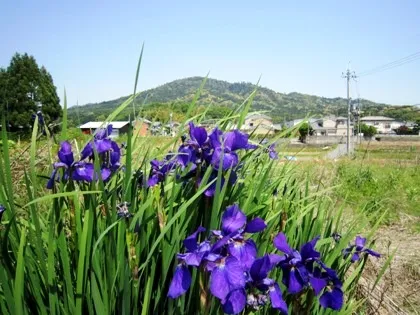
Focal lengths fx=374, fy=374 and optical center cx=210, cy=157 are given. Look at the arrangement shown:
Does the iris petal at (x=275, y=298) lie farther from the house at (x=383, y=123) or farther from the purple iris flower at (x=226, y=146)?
the house at (x=383, y=123)

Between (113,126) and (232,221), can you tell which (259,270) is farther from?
(113,126)

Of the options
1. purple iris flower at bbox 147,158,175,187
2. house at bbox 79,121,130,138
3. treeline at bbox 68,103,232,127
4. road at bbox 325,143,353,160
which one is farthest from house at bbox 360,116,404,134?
purple iris flower at bbox 147,158,175,187

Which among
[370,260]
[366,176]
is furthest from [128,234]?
Result: [366,176]

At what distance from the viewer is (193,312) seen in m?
1.25

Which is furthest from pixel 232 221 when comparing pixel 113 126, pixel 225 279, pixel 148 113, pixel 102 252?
pixel 148 113

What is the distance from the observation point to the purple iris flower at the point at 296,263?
1.09 meters

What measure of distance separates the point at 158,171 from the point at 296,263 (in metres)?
0.65

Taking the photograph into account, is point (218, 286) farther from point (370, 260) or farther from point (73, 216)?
point (370, 260)

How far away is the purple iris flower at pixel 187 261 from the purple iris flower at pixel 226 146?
11.2 inches

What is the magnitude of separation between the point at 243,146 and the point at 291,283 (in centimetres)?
46

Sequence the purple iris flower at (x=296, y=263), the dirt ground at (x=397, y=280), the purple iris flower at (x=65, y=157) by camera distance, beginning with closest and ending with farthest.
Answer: the purple iris flower at (x=296, y=263)
the purple iris flower at (x=65, y=157)
the dirt ground at (x=397, y=280)

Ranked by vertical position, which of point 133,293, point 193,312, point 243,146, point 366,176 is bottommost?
point 366,176

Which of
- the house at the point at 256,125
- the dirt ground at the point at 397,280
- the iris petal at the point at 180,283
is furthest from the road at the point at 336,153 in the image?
the iris petal at the point at 180,283

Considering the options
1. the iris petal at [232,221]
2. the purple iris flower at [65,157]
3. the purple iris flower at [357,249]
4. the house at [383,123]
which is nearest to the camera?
the iris petal at [232,221]
